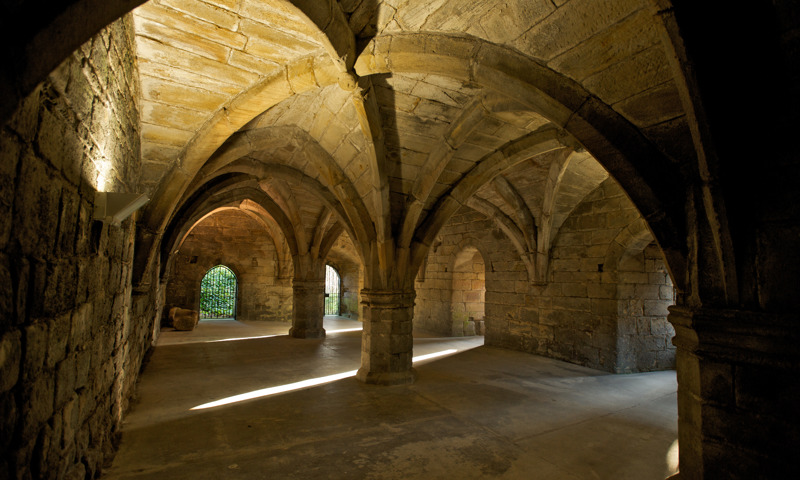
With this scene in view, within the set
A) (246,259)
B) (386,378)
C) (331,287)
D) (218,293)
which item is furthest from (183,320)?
(386,378)

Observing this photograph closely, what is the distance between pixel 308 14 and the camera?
6.81 feet

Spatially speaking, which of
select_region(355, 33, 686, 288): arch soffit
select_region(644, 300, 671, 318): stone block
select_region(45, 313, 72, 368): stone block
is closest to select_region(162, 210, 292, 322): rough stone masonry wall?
select_region(644, 300, 671, 318): stone block

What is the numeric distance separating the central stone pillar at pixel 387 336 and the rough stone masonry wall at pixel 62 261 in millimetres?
2829

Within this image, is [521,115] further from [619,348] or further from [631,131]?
[619,348]

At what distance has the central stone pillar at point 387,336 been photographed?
190 inches

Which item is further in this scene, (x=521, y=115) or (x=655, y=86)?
(x=521, y=115)

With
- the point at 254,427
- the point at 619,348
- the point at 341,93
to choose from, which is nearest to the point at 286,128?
the point at 341,93

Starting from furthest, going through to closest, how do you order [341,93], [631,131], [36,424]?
1. [341,93]
2. [631,131]
3. [36,424]

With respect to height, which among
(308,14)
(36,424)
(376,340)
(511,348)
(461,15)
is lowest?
(511,348)

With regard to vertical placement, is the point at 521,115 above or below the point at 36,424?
above

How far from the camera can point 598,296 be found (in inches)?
235

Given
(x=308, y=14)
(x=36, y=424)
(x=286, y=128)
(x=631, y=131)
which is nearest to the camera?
(x=36, y=424)

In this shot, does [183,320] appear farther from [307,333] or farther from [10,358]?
[10,358]

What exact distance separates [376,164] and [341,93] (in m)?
0.82
